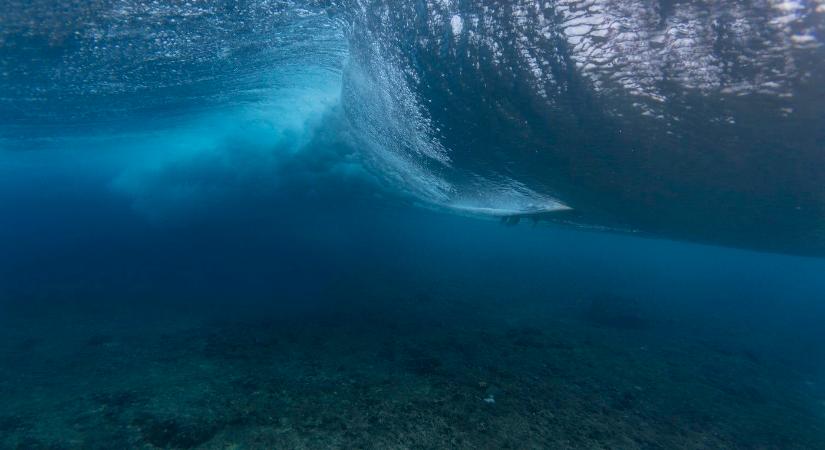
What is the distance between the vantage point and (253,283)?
16219mm

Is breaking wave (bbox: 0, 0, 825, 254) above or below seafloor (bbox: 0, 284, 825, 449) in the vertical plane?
above

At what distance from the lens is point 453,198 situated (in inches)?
511

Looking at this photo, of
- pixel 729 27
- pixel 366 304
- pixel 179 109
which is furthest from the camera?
pixel 179 109

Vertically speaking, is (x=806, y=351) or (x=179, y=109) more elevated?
(x=179, y=109)

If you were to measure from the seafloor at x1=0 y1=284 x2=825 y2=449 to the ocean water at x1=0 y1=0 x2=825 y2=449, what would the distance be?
54 mm

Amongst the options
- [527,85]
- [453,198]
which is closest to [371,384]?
[527,85]

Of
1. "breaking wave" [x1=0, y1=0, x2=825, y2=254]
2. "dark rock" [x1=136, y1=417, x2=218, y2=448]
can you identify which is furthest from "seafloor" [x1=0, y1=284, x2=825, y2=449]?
"breaking wave" [x1=0, y1=0, x2=825, y2=254]

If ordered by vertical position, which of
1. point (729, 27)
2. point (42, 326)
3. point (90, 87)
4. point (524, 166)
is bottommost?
point (42, 326)

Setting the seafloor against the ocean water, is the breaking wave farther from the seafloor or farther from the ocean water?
the seafloor

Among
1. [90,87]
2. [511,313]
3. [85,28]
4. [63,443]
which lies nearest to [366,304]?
[511,313]

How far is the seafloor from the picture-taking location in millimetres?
4633

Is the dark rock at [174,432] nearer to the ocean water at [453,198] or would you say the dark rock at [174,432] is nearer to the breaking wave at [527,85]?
the ocean water at [453,198]

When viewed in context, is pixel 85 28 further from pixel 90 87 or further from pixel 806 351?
pixel 806 351

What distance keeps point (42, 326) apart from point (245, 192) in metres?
15.1
